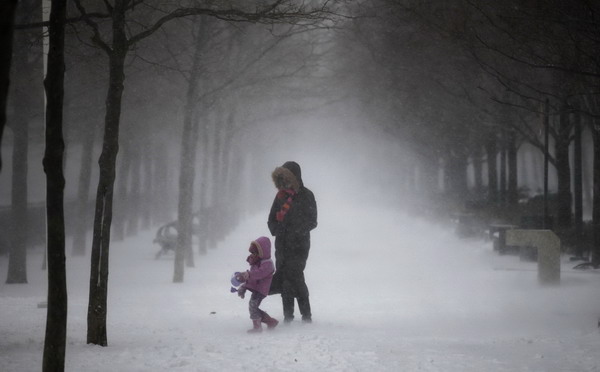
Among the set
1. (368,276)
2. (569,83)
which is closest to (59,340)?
(368,276)

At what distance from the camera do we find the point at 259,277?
826cm

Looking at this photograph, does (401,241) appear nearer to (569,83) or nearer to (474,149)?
(474,149)

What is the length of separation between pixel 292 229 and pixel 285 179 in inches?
23.3

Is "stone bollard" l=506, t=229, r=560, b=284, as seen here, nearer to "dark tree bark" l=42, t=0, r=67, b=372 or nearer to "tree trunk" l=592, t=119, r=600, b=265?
"tree trunk" l=592, t=119, r=600, b=265

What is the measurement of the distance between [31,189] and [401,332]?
56.6 m

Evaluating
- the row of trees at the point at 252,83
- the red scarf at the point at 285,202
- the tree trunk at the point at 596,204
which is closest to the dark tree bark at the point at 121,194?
the row of trees at the point at 252,83

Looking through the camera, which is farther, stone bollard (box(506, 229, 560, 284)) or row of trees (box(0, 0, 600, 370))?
stone bollard (box(506, 229, 560, 284))

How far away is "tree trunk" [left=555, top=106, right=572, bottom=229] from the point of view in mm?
18250

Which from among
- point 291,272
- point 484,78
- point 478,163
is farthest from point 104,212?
point 478,163

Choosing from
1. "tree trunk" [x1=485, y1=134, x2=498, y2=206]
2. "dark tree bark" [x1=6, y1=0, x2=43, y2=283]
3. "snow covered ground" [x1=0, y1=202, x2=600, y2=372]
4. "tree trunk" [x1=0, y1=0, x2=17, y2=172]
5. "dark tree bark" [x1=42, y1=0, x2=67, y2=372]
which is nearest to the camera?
"tree trunk" [x1=0, y1=0, x2=17, y2=172]

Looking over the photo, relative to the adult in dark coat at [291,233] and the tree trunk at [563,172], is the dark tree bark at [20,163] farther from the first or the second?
the tree trunk at [563,172]

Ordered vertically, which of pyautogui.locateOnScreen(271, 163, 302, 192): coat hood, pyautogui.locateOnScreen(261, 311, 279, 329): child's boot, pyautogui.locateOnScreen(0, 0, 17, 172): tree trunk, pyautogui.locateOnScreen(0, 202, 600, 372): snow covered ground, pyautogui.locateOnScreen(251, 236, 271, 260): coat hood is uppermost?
pyautogui.locateOnScreen(0, 0, 17, 172): tree trunk

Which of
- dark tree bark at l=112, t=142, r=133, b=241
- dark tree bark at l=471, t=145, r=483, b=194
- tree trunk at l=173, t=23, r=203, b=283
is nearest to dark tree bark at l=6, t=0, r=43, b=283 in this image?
tree trunk at l=173, t=23, r=203, b=283

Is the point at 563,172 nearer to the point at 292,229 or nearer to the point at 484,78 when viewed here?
the point at 484,78
